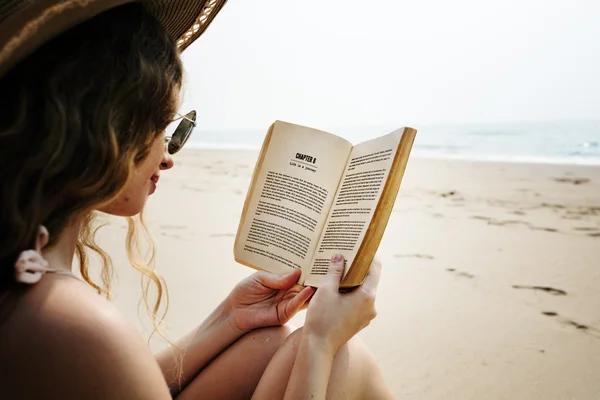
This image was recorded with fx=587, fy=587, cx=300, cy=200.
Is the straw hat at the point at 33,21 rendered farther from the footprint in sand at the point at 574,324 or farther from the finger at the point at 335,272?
the footprint in sand at the point at 574,324

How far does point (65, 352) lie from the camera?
2.41 feet

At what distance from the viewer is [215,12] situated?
115 centimetres

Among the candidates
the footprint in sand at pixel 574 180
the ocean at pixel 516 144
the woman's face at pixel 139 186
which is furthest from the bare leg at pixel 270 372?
the ocean at pixel 516 144

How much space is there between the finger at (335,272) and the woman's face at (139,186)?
386 millimetres

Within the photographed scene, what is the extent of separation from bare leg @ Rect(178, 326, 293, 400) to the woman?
0.14 meters

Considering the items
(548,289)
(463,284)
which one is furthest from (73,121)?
(548,289)

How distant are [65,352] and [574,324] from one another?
2036 millimetres

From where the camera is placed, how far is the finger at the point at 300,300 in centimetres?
125

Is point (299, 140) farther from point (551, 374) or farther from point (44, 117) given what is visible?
point (551, 374)

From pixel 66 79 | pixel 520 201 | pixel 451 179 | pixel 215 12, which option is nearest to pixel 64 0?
pixel 66 79

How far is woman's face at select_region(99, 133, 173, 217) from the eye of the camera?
1.02 metres

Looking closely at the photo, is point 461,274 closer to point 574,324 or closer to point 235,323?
point 574,324

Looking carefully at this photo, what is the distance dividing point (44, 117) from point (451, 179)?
5703 mm

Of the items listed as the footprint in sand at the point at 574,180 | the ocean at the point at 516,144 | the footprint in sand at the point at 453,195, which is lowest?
the footprint in sand at the point at 453,195
